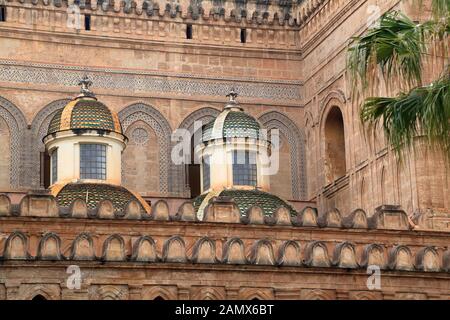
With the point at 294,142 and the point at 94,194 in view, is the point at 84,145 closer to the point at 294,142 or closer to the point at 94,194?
the point at 94,194

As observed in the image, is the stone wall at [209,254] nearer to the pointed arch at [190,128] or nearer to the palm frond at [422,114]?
the pointed arch at [190,128]

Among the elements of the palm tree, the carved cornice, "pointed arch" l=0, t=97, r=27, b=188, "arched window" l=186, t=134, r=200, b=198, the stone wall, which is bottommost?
the stone wall

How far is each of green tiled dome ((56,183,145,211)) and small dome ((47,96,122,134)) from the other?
1.34 metres

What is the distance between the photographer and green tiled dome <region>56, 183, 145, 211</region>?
24.9m

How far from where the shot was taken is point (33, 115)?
30.9 meters

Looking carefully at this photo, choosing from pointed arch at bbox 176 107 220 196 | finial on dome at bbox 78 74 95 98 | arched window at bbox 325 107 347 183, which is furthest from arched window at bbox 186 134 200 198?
finial on dome at bbox 78 74 95 98

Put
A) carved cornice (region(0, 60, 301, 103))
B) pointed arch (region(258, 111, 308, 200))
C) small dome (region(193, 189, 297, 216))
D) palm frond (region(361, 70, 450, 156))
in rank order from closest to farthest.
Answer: palm frond (region(361, 70, 450, 156)) < small dome (region(193, 189, 297, 216)) < carved cornice (region(0, 60, 301, 103)) < pointed arch (region(258, 111, 308, 200))

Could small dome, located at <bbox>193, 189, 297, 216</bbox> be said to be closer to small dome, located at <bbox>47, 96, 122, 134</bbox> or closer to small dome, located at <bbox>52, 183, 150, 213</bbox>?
small dome, located at <bbox>52, 183, 150, 213</bbox>

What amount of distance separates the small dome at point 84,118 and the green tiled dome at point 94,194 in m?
1.34

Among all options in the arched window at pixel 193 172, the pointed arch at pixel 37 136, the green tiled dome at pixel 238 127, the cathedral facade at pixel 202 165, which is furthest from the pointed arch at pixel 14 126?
the green tiled dome at pixel 238 127

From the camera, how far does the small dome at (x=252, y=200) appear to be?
25.9m

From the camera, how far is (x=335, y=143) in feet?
104

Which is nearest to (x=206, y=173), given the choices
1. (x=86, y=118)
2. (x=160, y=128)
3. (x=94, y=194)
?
(x=86, y=118)
